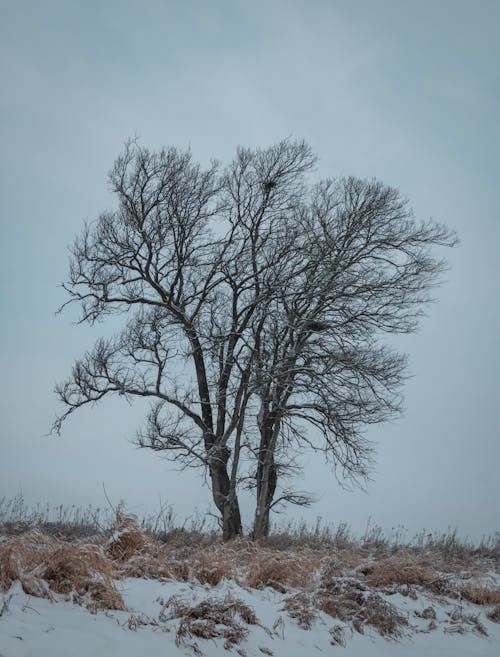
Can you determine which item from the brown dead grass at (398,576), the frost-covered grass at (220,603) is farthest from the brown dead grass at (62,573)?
the brown dead grass at (398,576)

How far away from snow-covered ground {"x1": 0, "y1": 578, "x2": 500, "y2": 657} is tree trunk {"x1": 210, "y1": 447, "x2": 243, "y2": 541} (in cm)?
753

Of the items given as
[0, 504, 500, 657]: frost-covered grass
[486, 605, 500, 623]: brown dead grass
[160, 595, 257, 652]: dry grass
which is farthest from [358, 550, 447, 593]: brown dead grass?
[160, 595, 257, 652]: dry grass

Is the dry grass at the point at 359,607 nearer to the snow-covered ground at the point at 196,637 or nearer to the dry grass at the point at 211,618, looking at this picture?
the snow-covered ground at the point at 196,637

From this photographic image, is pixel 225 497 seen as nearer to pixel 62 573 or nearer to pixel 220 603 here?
pixel 220 603

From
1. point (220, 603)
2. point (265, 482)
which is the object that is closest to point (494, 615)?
point (220, 603)

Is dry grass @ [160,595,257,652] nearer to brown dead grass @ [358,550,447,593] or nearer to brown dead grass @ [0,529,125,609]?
brown dead grass @ [0,529,125,609]

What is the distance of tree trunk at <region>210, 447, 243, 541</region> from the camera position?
1320cm

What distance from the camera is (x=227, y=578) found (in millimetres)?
5516

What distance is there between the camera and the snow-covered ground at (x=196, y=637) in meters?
3.25

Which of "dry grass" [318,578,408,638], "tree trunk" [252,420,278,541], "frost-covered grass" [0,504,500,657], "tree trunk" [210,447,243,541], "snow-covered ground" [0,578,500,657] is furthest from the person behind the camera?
"tree trunk" [210,447,243,541]

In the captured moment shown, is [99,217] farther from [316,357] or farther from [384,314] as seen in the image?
[384,314]

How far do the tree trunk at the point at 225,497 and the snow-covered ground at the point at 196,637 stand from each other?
296 inches

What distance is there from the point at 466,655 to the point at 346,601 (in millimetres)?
1196

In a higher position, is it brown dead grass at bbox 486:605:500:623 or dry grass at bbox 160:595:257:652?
brown dead grass at bbox 486:605:500:623
